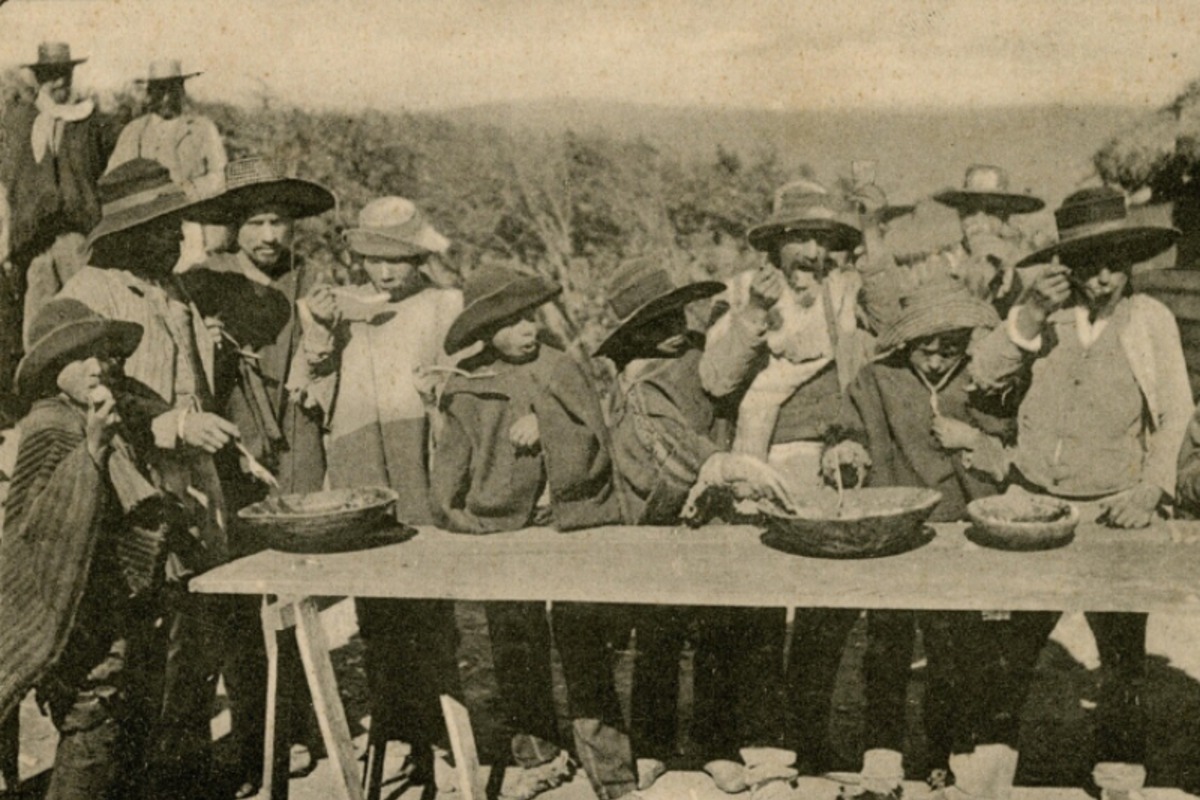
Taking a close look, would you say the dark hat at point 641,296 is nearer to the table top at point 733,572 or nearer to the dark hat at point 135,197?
the table top at point 733,572

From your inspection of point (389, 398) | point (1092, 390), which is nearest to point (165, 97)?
point (389, 398)

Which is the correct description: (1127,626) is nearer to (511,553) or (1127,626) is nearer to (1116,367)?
(1116,367)

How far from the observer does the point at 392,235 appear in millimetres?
5258

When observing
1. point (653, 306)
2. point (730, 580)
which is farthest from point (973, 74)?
point (730, 580)

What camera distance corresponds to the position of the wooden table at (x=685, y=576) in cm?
361

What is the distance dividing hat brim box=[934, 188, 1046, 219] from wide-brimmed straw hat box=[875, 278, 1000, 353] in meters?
1.91

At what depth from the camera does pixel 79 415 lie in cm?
406

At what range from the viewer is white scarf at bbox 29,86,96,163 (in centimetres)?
630

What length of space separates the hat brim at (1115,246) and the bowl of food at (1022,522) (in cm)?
108

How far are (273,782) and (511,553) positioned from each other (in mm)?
1307

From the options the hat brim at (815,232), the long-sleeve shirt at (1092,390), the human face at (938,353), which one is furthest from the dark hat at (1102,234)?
the hat brim at (815,232)

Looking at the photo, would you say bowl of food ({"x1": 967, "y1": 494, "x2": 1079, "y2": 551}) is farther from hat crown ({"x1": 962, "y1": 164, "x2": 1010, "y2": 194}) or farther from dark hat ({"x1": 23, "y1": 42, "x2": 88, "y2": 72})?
dark hat ({"x1": 23, "y1": 42, "x2": 88, "y2": 72})

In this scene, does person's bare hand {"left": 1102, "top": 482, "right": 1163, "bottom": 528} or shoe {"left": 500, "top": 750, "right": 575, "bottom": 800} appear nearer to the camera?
person's bare hand {"left": 1102, "top": 482, "right": 1163, "bottom": 528}

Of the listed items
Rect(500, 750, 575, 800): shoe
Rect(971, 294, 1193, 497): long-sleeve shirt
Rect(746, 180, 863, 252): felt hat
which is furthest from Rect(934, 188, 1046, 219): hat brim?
Rect(500, 750, 575, 800): shoe
